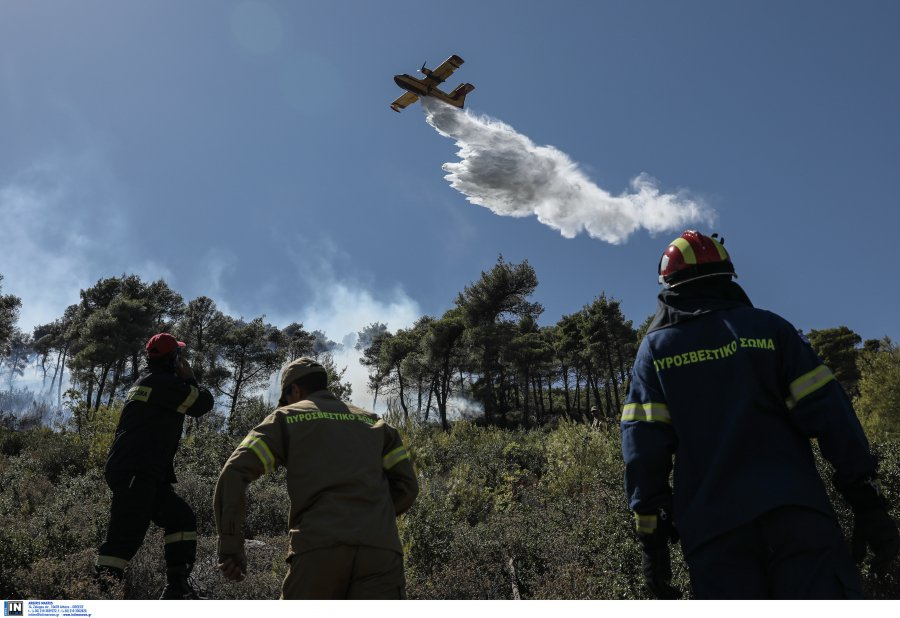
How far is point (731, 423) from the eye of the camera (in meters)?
2.40

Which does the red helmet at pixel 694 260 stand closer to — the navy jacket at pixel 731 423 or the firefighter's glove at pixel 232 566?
the navy jacket at pixel 731 423

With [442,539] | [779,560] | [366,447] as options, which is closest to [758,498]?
[779,560]

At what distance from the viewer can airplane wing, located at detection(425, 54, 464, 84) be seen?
911 inches

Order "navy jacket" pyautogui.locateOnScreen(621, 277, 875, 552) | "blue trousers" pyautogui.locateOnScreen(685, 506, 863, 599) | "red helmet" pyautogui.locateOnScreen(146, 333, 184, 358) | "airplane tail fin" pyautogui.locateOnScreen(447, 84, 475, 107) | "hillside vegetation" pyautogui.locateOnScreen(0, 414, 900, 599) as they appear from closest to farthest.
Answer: "blue trousers" pyautogui.locateOnScreen(685, 506, 863, 599) → "navy jacket" pyautogui.locateOnScreen(621, 277, 875, 552) → "red helmet" pyautogui.locateOnScreen(146, 333, 184, 358) → "hillside vegetation" pyautogui.locateOnScreen(0, 414, 900, 599) → "airplane tail fin" pyautogui.locateOnScreen(447, 84, 475, 107)

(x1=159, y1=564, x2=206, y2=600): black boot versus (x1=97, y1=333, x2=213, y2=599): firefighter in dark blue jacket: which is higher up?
(x1=97, y1=333, x2=213, y2=599): firefighter in dark blue jacket

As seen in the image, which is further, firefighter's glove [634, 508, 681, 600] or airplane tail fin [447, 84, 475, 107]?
airplane tail fin [447, 84, 475, 107]

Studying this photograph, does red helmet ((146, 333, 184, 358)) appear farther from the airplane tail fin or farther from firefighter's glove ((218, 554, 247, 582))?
the airplane tail fin

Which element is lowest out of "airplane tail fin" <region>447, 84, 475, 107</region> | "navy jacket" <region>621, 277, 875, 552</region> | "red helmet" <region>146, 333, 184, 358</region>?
"navy jacket" <region>621, 277, 875, 552</region>

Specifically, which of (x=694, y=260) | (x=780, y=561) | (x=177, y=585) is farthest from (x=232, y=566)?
(x=694, y=260)

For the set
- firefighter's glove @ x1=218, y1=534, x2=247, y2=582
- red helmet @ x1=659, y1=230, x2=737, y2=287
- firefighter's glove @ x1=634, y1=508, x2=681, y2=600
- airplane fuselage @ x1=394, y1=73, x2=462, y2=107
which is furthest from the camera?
airplane fuselage @ x1=394, y1=73, x2=462, y2=107

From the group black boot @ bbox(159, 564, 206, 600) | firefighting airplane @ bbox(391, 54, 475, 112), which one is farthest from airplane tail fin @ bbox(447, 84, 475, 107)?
black boot @ bbox(159, 564, 206, 600)

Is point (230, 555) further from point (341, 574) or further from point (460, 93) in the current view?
point (460, 93)

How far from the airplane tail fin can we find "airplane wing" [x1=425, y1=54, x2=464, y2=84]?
1.04 metres

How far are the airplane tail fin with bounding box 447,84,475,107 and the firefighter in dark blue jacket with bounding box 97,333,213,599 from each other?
22.1 meters
